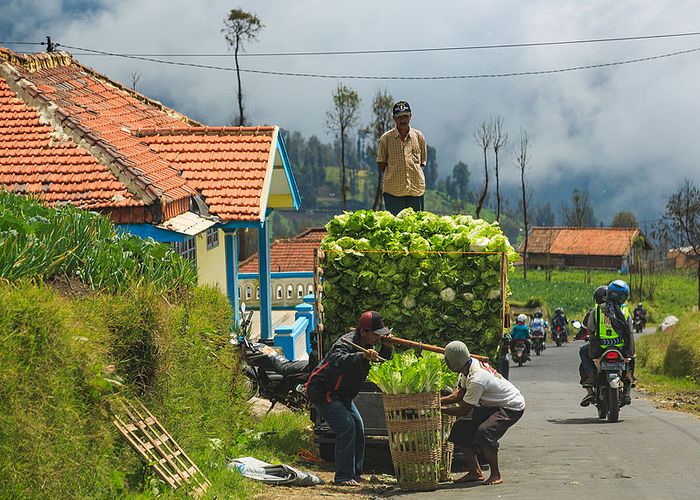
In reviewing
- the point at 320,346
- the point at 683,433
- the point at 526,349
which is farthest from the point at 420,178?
the point at 526,349

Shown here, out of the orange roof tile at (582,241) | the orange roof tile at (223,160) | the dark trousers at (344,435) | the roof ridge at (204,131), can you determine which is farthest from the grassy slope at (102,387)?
the orange roof tile at (582,241)

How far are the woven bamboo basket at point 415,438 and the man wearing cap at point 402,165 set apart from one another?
576 centimetres

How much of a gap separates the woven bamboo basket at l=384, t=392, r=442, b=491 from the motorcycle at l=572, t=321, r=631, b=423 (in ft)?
17.5

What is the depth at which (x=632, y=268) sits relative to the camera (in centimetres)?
12419

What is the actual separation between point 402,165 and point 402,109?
85cm

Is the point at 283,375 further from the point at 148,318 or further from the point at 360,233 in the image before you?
the point at 148,318

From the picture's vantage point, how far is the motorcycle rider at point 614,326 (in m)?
14.7

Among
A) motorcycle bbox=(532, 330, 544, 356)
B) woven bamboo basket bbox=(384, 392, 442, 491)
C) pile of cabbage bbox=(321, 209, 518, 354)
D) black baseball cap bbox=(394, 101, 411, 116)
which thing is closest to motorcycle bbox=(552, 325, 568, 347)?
motorcycle bbox=(532, 330, 544, 356)

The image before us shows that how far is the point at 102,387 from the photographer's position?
766 centimetres

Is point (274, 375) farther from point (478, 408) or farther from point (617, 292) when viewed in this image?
point (478, 408)

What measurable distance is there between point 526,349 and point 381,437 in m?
21.4

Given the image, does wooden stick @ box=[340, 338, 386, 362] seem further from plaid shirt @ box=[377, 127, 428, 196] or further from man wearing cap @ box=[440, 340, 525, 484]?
plaid shirt @ box=[377, 127, 428, 196]

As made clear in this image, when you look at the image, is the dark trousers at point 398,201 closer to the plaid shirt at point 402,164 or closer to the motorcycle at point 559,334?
the plaid shirt at point 402,164

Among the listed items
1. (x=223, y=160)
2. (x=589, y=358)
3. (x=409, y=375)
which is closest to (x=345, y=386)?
(x=409, y=375)
